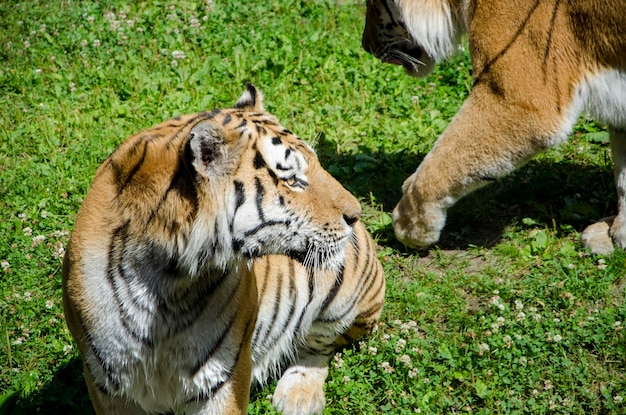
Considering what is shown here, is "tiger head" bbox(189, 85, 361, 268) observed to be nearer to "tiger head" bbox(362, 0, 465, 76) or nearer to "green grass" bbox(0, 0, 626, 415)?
"green grass" bbox(0, 0, 626, 415)

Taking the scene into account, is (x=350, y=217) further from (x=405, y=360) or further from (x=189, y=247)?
(x=405, y=360)

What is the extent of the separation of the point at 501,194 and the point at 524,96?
1.00m

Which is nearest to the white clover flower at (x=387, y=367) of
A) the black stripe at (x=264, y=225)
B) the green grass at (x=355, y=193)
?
the green grass at (x=355, y=193)

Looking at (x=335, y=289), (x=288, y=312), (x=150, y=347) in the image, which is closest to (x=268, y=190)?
(x=150, y=347)

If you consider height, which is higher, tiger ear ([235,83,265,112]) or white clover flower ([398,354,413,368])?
tiger ear ([235,83,265,112])

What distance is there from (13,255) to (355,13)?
336 cm

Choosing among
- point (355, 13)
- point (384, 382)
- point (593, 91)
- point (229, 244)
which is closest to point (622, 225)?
point (593, 91)

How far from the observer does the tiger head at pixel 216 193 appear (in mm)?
2463

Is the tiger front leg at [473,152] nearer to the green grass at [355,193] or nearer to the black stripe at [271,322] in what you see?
the green grass at [355,193]

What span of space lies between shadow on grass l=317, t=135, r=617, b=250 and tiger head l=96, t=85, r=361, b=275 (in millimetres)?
1769

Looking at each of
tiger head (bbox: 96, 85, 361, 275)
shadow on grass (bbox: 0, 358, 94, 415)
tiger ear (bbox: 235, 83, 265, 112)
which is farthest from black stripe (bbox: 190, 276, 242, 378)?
shadow on grass (bbox: 0, 358, 94, 415)

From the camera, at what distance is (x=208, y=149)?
2.43 m

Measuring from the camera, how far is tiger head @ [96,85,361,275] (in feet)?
8.08

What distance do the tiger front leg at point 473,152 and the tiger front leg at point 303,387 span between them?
35.8 inches
